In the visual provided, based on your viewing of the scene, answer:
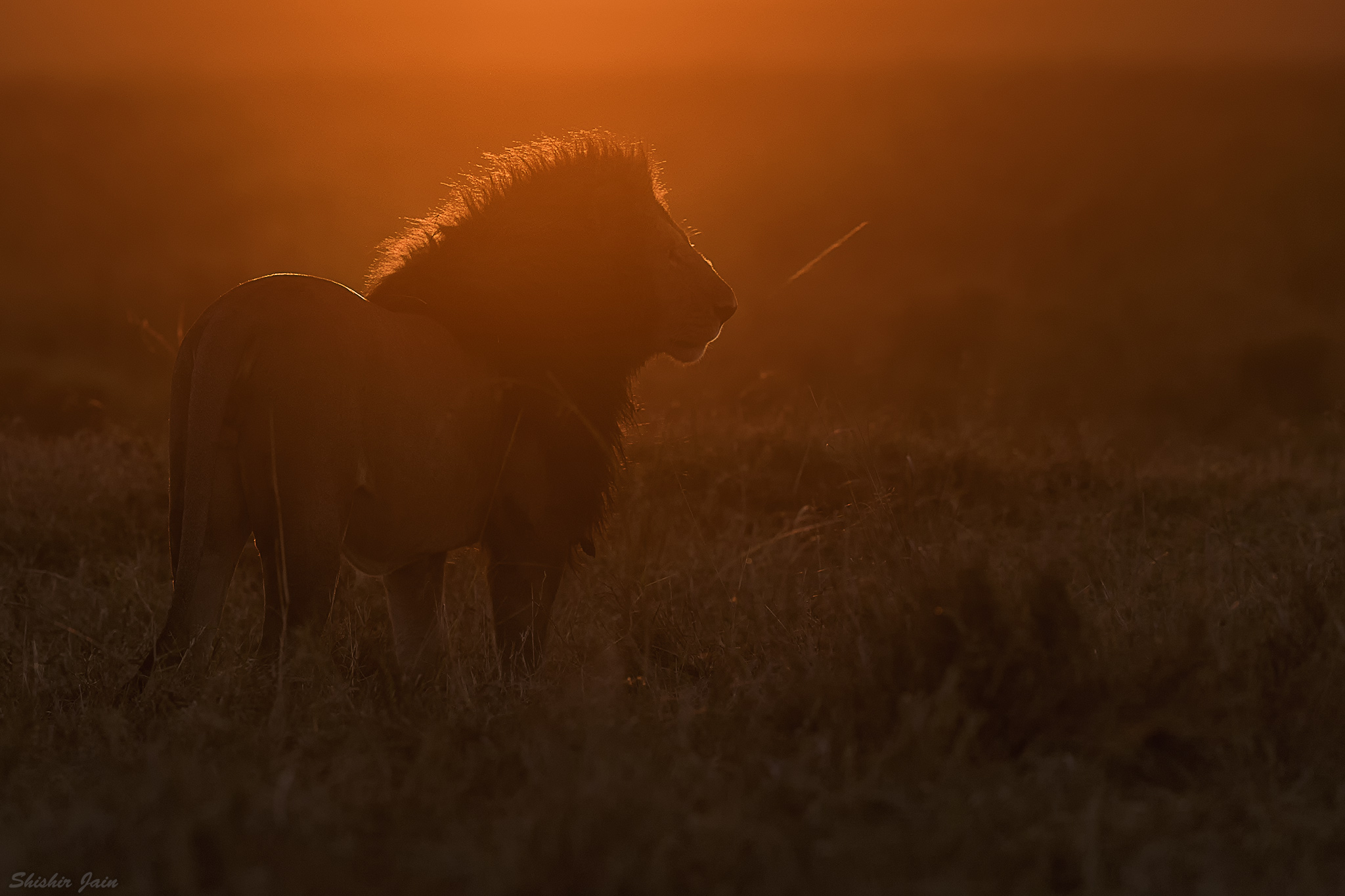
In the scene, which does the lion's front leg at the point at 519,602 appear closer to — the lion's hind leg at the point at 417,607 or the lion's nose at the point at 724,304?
the lion's hind leg at the point at 417,607

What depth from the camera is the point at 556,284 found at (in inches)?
170

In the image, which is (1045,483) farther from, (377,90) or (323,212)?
(377,90)

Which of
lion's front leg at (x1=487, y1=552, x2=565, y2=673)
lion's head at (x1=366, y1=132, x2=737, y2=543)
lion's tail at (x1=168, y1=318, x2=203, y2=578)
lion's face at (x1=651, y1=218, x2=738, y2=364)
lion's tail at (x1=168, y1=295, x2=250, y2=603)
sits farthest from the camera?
lion's face at (x1=651, y1=218, x2=738, y2=364)

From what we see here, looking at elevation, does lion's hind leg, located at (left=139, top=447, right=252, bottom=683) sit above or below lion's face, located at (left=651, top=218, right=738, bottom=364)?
below

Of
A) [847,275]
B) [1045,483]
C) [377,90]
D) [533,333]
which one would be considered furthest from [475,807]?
[377,90]

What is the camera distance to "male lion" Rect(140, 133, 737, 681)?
3396mm

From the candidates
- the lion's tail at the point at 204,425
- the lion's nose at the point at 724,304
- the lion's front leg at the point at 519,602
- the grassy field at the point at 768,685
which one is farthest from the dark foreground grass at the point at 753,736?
the lion's nose at the point at 724,304

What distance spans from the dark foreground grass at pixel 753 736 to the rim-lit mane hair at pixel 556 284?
1.54 feet

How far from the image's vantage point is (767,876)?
218 cm

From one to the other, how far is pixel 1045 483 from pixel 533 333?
358 centimetres
